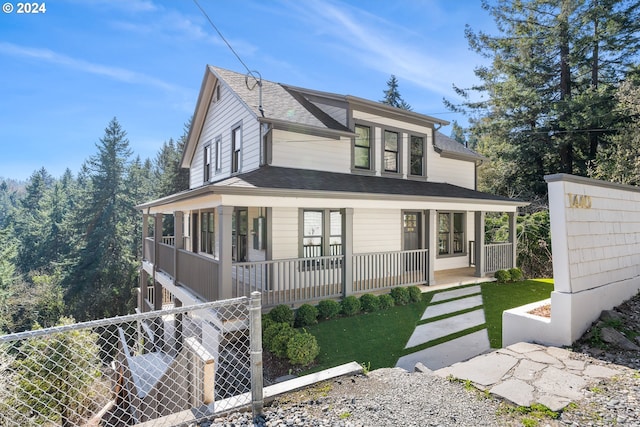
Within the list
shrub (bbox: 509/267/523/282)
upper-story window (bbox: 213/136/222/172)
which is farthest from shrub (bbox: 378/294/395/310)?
upper-story window (bbox: 213/136/222/172)

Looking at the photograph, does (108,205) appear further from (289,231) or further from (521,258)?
(521,258)

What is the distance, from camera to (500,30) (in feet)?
72.5

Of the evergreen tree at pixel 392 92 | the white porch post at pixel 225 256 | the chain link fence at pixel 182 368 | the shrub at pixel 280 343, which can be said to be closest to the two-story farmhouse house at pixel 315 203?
the white porch post at pixel 225 256

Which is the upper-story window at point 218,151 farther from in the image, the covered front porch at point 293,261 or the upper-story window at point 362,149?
the upper-story window at point 362,149

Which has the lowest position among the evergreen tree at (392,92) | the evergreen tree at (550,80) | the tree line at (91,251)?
the tree line at (91,251)

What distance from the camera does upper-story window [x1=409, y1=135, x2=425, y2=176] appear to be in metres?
13.0

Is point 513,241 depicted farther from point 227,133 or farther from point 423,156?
point 227,133

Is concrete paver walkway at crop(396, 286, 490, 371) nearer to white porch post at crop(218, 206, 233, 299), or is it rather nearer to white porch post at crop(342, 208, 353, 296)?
white porch post at crop(342, 208, 353, 296)

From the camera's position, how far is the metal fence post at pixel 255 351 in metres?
2.94

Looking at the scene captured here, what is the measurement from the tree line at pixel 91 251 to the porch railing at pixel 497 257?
28840mm

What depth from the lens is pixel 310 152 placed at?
35.0ft

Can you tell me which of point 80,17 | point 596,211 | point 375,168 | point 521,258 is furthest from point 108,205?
point 596,211

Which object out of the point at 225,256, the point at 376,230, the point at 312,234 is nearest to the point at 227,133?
the point at 312,234

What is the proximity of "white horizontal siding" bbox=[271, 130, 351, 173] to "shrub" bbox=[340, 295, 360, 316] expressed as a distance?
4.38m
